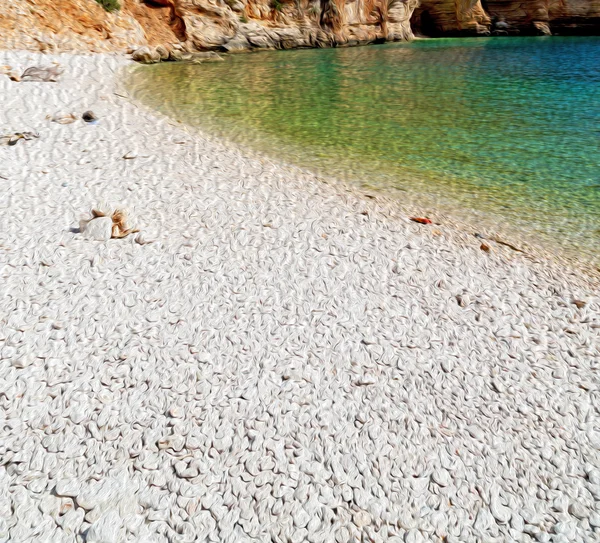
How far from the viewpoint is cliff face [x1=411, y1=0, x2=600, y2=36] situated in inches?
1602

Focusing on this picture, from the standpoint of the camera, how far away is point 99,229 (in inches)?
284

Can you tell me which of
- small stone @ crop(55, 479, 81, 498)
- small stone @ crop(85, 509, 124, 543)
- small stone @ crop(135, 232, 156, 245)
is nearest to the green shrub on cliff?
small stone @ crop(135, 232, 156, 245)

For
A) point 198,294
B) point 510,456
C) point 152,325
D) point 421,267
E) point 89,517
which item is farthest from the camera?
point 421,267

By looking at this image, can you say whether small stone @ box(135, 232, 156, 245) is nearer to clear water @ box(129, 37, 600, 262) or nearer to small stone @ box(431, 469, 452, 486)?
clear water @ box(129, 37, 600, 262)

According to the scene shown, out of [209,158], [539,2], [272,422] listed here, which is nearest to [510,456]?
[272,422]

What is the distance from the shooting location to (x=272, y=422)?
468 centimetres

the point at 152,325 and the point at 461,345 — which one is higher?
the point at 152,325

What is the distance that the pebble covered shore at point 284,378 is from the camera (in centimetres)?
401

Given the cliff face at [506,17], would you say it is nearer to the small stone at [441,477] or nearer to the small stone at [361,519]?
the small stone at [441,477]

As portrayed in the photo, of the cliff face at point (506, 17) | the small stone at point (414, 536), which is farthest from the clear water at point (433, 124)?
the cliff face at point (506, 17)

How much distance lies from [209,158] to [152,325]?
5654mm

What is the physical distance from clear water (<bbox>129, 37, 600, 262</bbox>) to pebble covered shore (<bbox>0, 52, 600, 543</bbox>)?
5.91ft

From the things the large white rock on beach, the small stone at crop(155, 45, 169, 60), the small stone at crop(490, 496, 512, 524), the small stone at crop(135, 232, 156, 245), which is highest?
the small stone at crop(155, 45, 169, 60)

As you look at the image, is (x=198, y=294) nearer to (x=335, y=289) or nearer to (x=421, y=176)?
(x=335, y=289)
